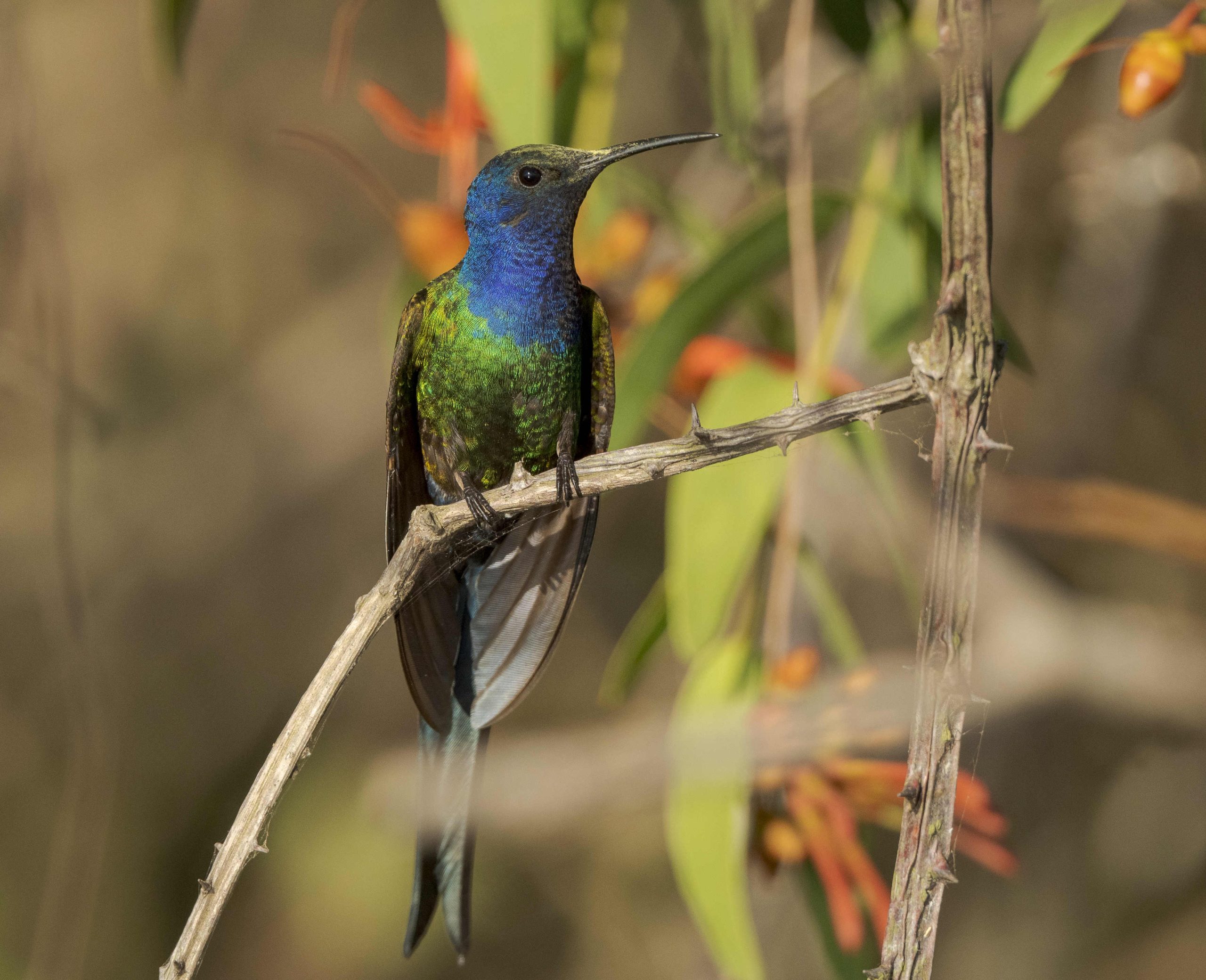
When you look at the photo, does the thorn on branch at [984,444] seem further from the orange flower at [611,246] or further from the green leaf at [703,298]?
the orange flower at [611,246]

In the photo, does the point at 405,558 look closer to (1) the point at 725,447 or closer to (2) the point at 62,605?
(1) the point at 725,447

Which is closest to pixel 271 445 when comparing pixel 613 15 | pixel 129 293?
pixel 129 293

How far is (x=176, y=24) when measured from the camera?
Result: 2.02 metres

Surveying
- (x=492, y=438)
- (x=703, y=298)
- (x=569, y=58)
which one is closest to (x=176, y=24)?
(x=569, y=58)

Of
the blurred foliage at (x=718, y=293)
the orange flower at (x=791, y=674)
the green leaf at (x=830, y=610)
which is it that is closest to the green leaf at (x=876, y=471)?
the blurred foliage at (x=718, y=293)

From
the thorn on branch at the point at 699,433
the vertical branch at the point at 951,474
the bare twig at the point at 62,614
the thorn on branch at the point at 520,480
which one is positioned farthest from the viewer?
the bare twig at the point at 62,614

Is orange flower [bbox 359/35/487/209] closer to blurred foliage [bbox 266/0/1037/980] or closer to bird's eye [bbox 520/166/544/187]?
blurred foliage [bbox 266/0/1037/980]

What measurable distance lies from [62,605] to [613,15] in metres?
2.86

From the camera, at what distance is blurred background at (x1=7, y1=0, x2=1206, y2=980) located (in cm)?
201

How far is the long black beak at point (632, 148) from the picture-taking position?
1.52m

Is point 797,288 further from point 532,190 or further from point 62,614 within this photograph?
point 62,614

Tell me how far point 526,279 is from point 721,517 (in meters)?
0.49

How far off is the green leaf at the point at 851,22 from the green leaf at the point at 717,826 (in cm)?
102

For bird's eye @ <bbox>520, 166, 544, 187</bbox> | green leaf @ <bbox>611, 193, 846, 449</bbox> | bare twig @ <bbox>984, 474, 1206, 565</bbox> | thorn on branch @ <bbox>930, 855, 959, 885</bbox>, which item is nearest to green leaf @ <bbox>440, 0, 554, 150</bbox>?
bird's eye @ <bbox>520, 166, 544, 187</bbox>
